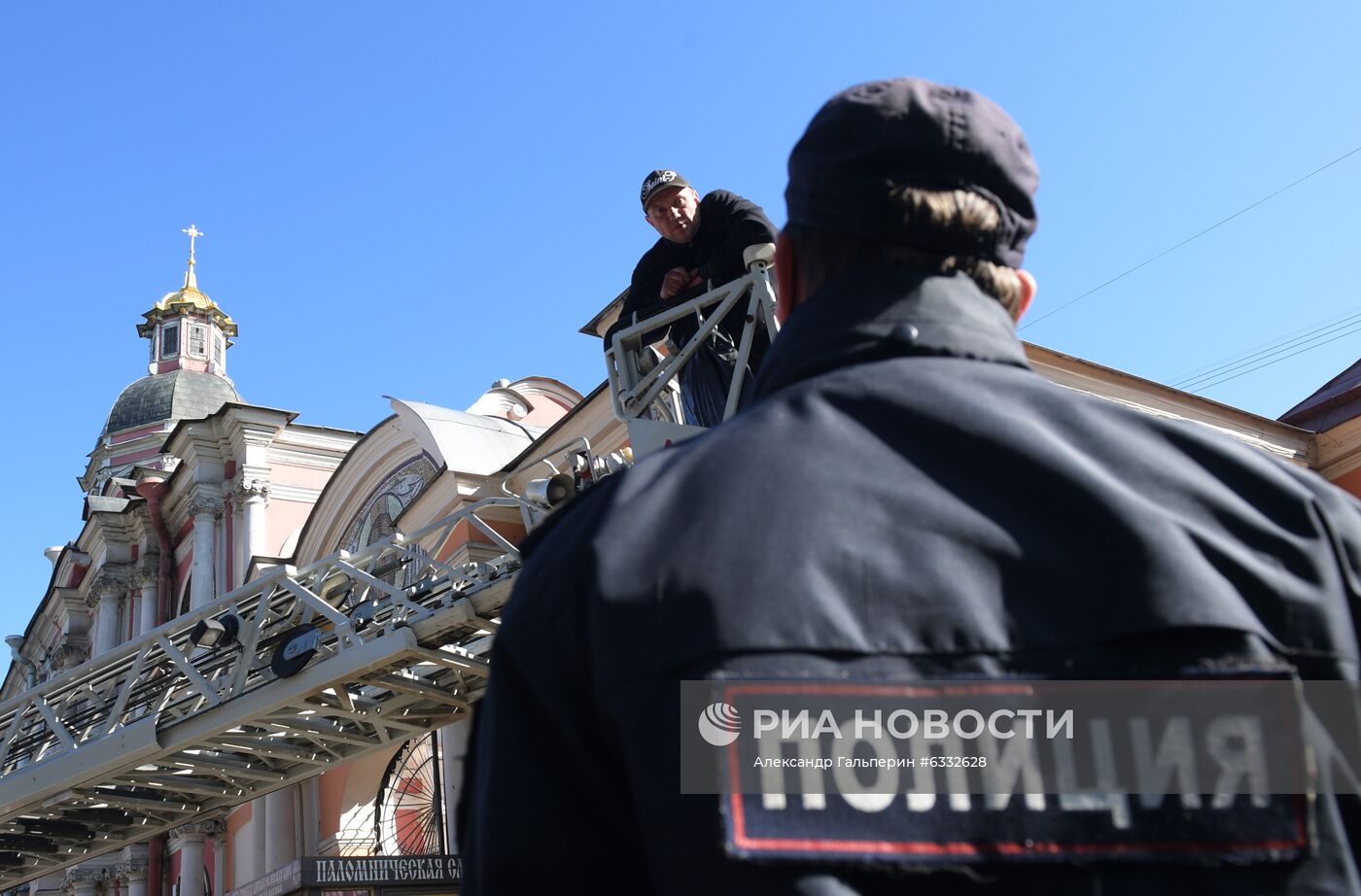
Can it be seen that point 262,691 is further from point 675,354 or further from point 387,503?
point 387,503

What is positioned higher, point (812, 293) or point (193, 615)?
point (193, 615)

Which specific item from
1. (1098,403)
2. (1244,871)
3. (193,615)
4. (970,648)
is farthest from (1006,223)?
(193,615)

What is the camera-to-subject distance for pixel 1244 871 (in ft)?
3.45

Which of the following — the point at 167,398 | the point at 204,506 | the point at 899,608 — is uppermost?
the point at 167,398

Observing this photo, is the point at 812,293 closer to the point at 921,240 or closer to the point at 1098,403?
the point at 921,240

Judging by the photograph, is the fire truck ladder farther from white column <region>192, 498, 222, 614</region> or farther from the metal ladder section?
white column <region>192, 498, 222, 614</region>

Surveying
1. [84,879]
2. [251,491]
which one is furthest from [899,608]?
[84,879]

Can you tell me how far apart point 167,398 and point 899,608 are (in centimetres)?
4948

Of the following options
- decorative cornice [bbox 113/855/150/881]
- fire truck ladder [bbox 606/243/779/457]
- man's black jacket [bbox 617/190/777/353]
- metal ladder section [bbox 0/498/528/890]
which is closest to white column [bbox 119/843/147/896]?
decorative cornice [bbox 113/855/150/881]

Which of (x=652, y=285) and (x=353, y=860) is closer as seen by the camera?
(x=652, y=285)

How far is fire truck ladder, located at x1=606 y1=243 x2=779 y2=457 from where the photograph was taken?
6578 millimetres

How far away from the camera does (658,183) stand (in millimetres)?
6430

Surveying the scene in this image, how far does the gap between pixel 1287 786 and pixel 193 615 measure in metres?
12.2

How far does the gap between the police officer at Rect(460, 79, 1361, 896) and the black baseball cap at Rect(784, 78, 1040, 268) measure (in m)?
0.12
